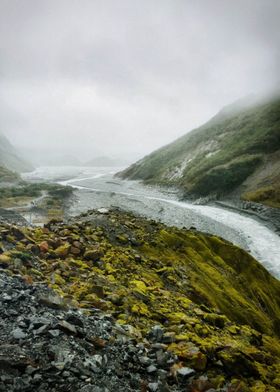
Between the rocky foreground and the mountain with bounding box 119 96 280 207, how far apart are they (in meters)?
56.2

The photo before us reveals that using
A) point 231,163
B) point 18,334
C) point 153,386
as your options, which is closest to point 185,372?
point 153,386

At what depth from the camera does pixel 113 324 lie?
11789 mm

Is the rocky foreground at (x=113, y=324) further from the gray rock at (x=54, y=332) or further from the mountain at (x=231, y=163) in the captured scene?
the mountain at (x=231, y=163)

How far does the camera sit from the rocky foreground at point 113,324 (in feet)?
29.3

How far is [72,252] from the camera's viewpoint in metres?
18.1

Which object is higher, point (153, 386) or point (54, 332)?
point (54, 332)

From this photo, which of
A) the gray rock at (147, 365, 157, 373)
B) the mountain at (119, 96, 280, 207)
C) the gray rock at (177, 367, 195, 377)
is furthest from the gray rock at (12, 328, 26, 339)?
the mountain at (119, 96, 280, 207)

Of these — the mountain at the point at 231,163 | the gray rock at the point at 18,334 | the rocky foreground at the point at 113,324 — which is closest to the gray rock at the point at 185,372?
the rocky foreground at the point at 113,324

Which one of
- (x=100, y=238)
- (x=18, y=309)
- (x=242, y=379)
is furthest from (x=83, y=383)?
(x=100, y=238)

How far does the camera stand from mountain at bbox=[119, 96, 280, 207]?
9075cm

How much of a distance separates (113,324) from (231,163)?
103752 millimetres

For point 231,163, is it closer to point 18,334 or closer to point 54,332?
point 54,332

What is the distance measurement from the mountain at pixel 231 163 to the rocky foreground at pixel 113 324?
5617 cm

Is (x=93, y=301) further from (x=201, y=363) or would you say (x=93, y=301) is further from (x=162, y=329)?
(x=201, y=363)
